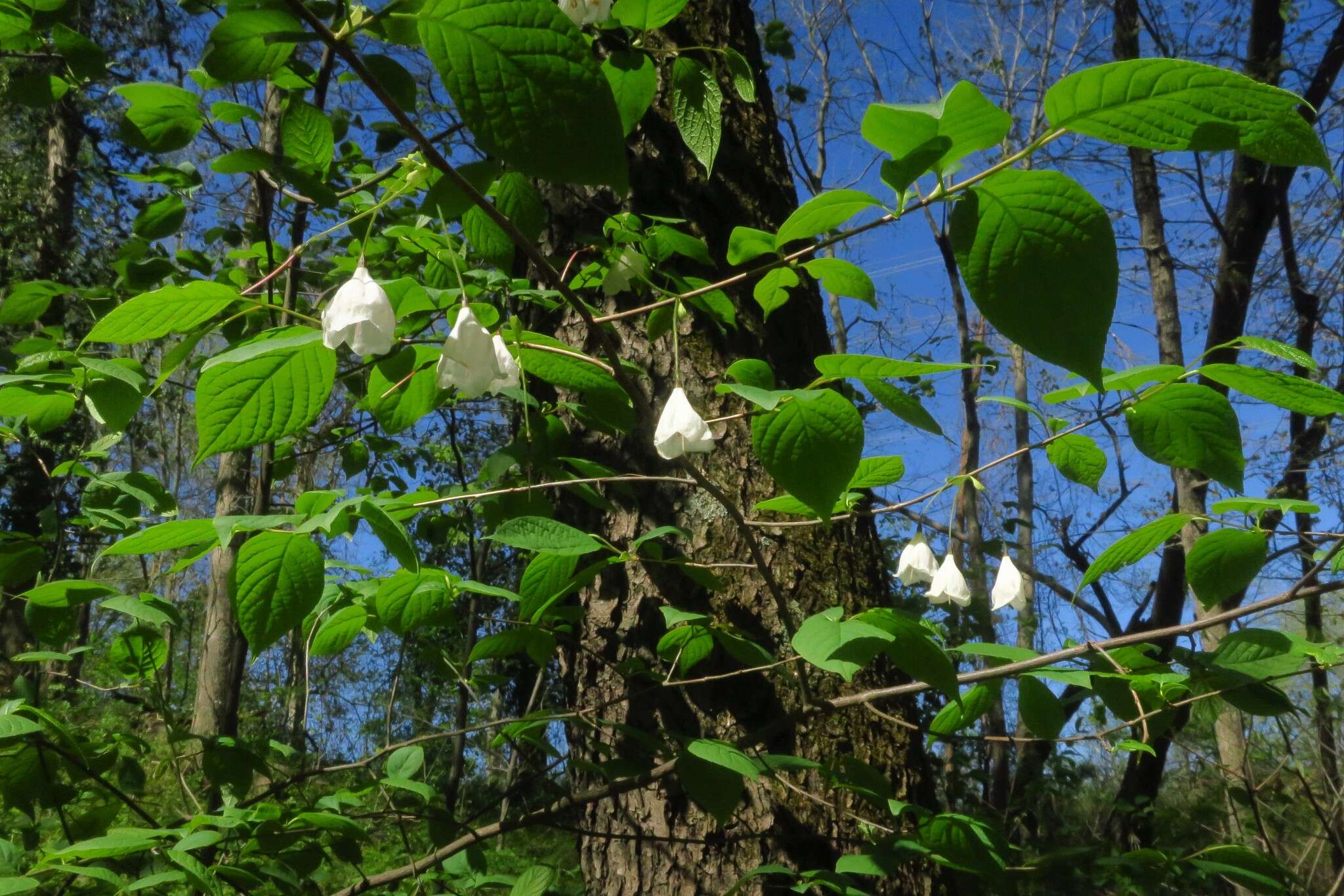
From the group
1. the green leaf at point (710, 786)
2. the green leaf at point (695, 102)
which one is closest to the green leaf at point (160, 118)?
the green leaf at point (695, 102)

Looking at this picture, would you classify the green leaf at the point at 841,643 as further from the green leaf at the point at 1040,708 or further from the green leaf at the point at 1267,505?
the green leaf at the point at 1267,505

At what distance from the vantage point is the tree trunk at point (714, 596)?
1.15m

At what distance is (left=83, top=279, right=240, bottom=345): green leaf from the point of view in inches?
22.0

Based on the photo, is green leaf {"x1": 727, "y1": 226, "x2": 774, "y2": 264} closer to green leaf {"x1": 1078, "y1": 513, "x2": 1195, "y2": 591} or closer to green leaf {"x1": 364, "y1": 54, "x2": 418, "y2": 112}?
green leaf {"x1": 364, "y1": 54, "x2": 418, "y2": 112}

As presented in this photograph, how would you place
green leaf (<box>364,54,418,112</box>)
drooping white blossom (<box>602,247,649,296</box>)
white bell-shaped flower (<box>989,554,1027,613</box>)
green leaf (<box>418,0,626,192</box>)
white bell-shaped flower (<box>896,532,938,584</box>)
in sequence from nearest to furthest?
green leaf (<box>418,0,626,192</box>)
green leaf (<box>364,54,418,112</box>)
drooping white blossom (<box>602,247,649,296</box>)
white bell-shaped flower (<box>896,532,938,584</box>)
white bell-shaped flower (<box>989,554,1027,613</box>)

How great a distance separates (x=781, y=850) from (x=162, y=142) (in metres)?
1.08

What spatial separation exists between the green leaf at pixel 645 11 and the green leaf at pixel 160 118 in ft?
1.35

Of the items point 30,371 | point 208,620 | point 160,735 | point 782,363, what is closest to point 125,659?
point 30,371

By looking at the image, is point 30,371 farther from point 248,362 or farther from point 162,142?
point 248,362

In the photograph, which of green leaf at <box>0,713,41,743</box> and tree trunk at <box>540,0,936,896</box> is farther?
tree trunk at <box>540,0,936,896</box>

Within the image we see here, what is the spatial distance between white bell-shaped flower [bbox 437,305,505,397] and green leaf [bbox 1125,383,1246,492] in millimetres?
532

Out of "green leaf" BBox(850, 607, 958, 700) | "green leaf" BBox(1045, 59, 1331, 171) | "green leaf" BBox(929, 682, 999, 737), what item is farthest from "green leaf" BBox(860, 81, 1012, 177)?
"green leaf" BBox(929, 682, 999, 737)

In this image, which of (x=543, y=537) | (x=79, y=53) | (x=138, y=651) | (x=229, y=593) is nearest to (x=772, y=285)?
(x=543, y=537)

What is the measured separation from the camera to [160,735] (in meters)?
6.94
